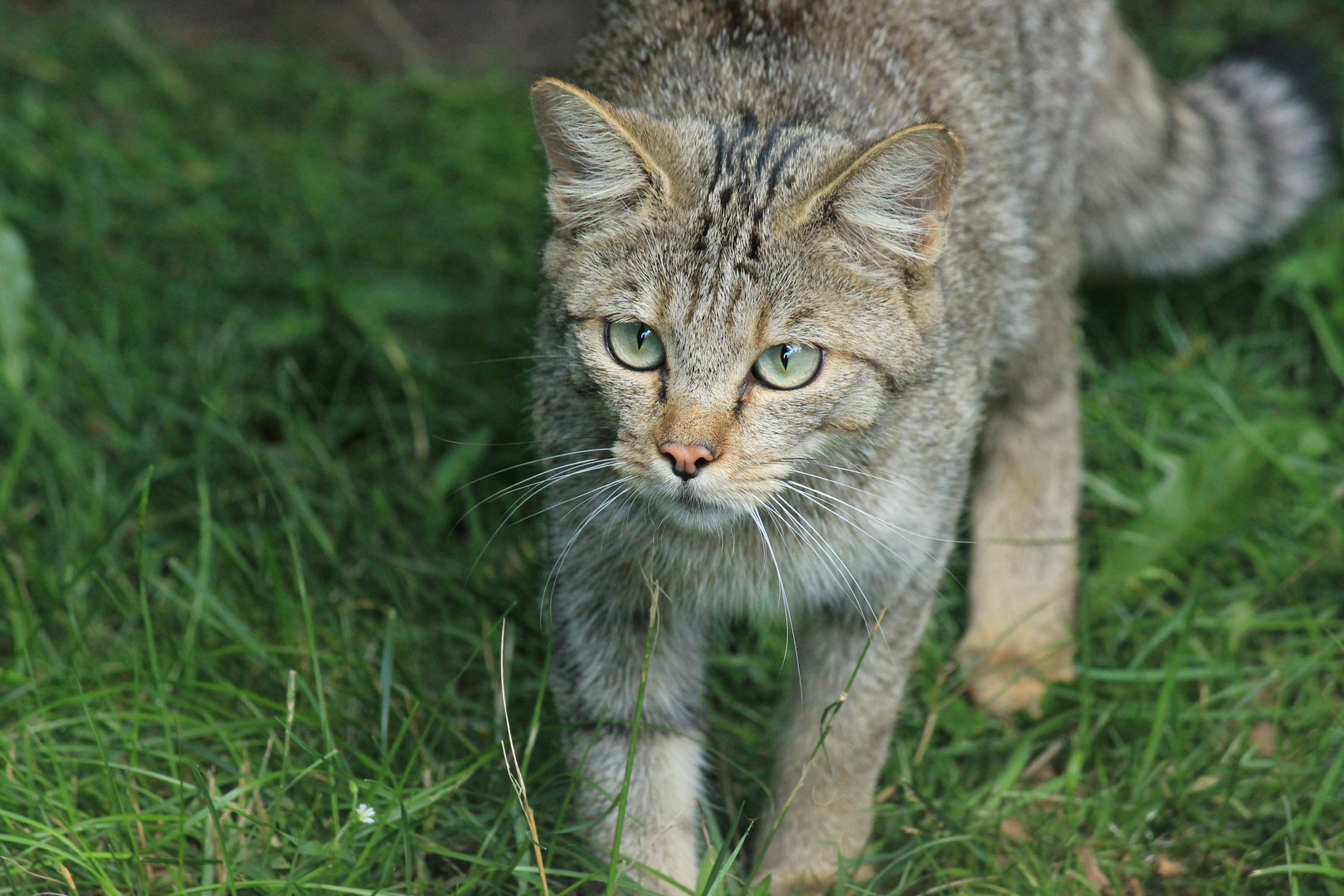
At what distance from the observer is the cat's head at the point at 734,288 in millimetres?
2342

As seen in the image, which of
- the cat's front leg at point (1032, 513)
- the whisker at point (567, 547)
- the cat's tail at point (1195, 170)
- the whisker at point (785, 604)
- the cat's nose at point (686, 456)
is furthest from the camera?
the cat's tail at point (1195, 170)

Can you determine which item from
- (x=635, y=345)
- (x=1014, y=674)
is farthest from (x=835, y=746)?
(x=635, y=345)

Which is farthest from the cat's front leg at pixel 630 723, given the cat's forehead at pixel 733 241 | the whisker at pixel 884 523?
the cat's forehead at pixel 733 241

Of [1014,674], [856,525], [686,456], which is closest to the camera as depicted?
[686,456]

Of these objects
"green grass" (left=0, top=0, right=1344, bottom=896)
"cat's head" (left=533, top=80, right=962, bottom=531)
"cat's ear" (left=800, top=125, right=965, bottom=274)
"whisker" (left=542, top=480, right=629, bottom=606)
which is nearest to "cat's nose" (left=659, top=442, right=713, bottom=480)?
"cat's head" (left=533, top=80, right=962, bottom=531)

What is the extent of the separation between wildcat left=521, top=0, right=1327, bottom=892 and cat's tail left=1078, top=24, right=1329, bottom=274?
32 cm

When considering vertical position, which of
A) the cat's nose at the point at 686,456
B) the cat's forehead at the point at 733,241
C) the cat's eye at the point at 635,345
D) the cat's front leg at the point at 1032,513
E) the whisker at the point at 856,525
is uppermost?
the cat's forehead at the point at 733,241

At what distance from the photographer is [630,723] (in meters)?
2.83

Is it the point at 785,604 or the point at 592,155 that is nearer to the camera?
the point at 592,155

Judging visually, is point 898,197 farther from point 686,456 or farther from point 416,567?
point 416,567

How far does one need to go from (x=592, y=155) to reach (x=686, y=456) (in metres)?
0.64

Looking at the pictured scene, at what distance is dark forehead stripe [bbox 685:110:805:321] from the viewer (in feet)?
7.90

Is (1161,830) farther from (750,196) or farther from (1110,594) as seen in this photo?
(750,196)

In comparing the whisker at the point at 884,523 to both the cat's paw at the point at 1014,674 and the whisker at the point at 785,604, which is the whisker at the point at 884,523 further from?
the cat's paw at the point at 1014,674
